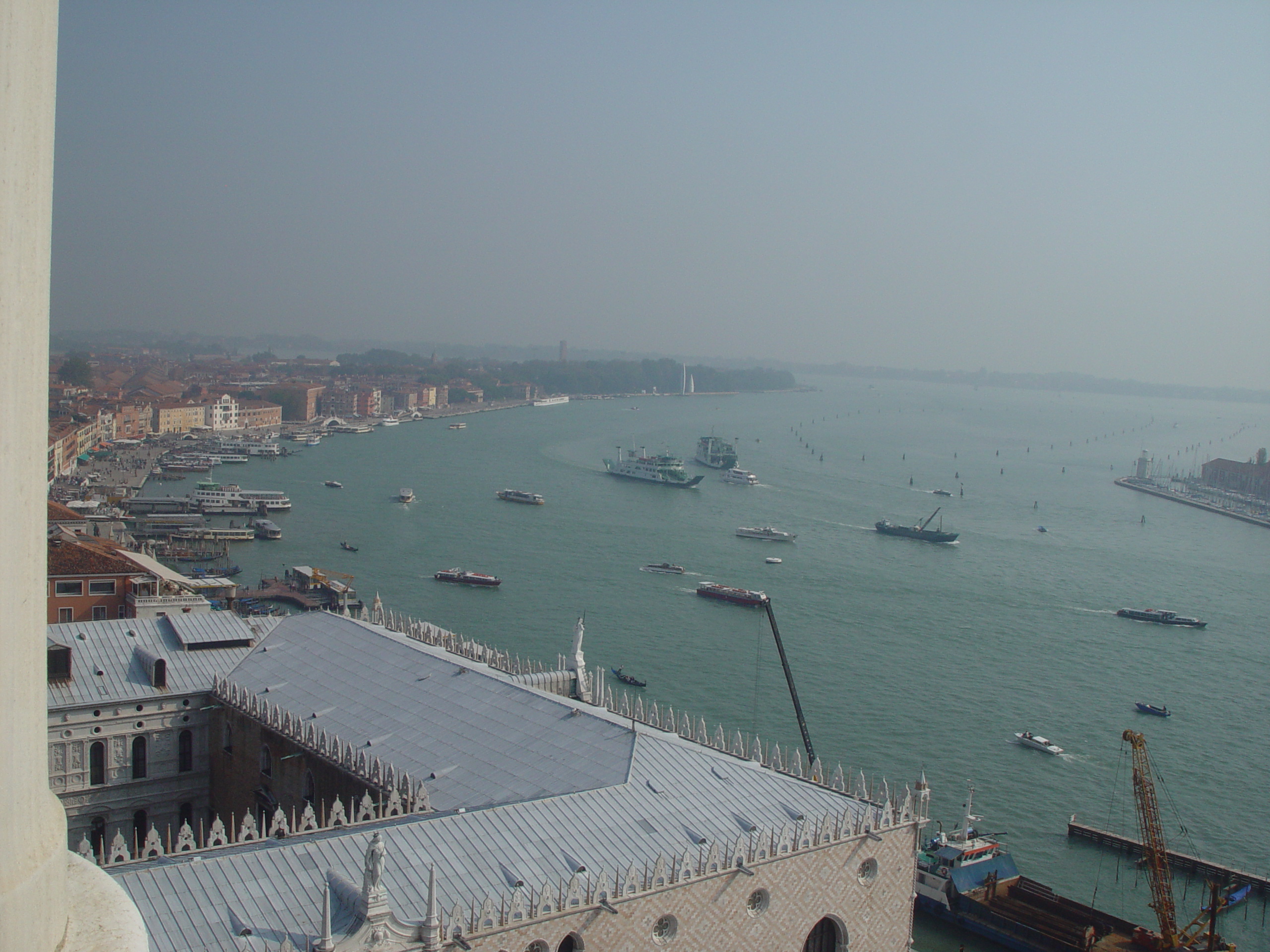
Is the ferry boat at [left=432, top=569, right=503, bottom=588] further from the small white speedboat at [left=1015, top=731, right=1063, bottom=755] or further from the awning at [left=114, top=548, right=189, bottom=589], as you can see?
the small white speedboat at [left=1015, top=731, right=1063, bottom=755]

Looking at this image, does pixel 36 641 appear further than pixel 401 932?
No

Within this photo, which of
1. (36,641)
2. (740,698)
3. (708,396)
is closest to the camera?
(36,641)

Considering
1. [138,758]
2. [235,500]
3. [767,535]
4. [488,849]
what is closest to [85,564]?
[138,758]

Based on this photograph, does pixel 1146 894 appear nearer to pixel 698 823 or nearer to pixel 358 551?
pixel 698 823

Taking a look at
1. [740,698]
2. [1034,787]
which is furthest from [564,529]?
[1034,787]

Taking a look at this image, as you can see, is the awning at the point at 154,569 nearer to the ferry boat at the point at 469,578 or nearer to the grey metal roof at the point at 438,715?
the ferry boat at the point at 469,578

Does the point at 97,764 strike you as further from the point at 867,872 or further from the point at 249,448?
the point at 249,448
